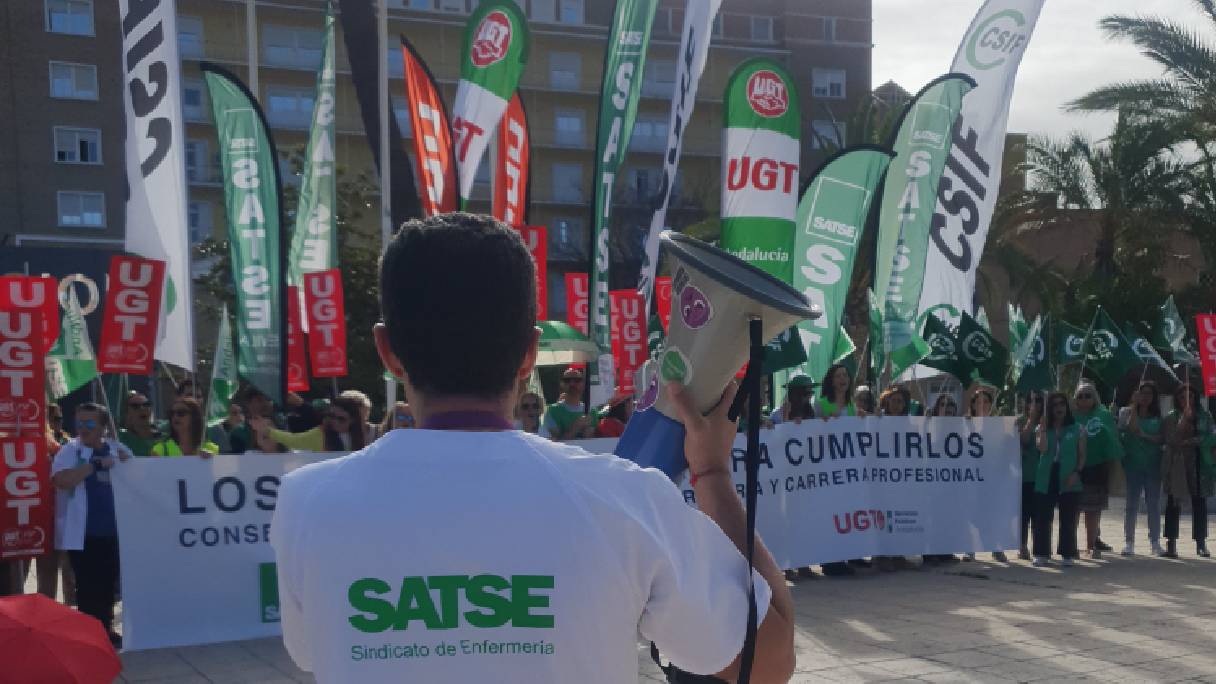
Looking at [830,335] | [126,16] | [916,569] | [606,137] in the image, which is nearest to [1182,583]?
[916,569]

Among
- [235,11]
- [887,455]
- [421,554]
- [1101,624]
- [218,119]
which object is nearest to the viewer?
[421,554]

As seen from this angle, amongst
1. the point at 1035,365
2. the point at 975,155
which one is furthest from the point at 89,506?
the point at 975,155

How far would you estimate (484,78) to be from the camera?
13.8m

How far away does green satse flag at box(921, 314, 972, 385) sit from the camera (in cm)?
1155

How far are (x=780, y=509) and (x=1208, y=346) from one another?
6.13 meters

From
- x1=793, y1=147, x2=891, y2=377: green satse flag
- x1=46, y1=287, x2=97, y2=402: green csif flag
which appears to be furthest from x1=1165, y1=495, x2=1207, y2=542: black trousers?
x1=46, y1=287, x2=97, y2=402: green csif flag

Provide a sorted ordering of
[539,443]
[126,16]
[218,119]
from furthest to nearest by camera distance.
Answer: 1. [218,119]
2. [126,16]
3. [539,443]

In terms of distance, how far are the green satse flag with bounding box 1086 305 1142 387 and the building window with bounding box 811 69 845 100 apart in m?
45.8

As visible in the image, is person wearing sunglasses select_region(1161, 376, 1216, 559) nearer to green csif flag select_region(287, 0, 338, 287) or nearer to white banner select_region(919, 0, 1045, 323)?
white banner select_region(919, 0, 1045, 323)

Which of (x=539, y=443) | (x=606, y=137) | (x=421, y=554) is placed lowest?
(x=421, y=554)

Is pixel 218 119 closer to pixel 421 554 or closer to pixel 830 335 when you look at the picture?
pixel 830 335

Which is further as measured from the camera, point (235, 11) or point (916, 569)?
point (235, 11)

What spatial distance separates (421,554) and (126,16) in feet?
32.7

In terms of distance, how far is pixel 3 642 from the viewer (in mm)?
3387
